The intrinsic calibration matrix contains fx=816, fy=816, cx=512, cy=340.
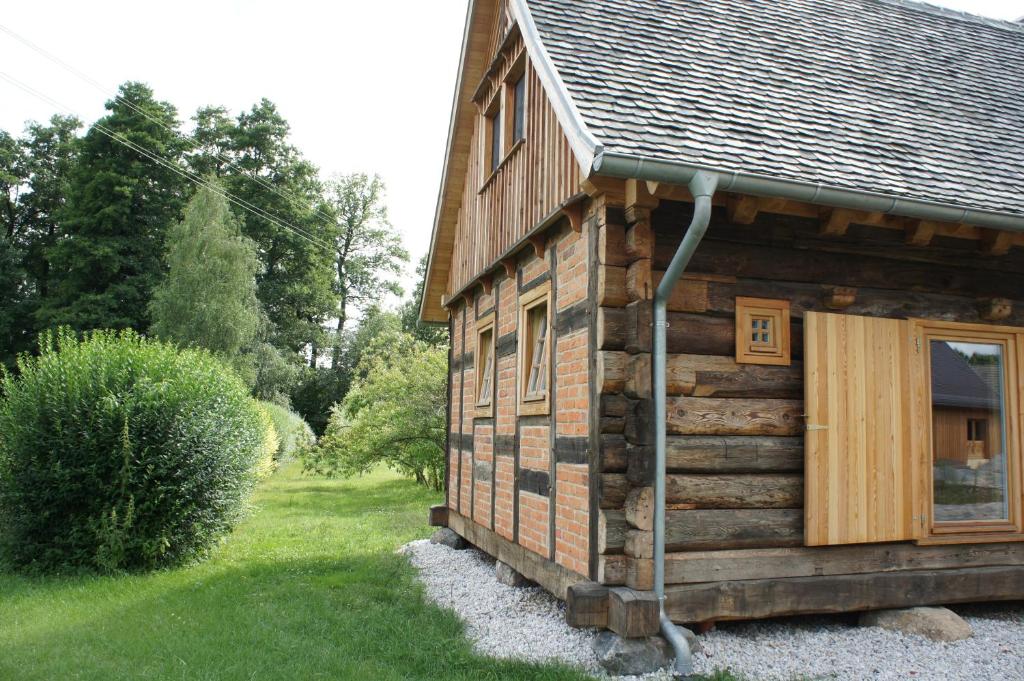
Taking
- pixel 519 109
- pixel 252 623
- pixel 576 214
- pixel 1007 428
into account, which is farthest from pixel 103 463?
pixel 1007 428

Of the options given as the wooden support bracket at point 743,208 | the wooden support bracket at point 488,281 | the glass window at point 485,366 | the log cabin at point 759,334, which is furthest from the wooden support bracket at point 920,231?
the glass window at point 485,366

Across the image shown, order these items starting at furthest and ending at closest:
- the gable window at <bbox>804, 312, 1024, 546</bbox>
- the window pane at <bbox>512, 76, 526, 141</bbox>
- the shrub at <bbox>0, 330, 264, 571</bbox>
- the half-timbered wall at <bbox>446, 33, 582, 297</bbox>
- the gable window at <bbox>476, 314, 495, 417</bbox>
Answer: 1. the shrub at <bbox>0, 330, 264, 571</bbox>
2. the gable window at <bbox>476, 314, 495, 417</bbox>
3. the window pane at <bbox>512, 76, 526, 141</bbox>
4. the half-timbered wall at <bbox>446, 33, 582, 297</bbox>
5. the gable window at <bbox>804, 312, 1024, 546</bbox>

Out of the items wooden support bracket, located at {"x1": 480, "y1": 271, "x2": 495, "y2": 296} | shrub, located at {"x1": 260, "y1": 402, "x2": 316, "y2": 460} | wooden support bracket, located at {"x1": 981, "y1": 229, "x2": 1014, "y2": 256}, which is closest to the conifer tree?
shrub, located at {"x1": 260, "y1": 402, "x2": 316, "y2": 460}

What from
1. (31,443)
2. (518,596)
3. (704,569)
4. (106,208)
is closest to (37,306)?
(106,208)

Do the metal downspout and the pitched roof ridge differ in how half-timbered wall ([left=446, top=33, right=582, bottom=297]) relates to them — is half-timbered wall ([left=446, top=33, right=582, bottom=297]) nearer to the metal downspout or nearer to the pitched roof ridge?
the metal downspout

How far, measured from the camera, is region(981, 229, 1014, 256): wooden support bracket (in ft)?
21.0

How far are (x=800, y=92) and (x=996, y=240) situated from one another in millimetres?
2057

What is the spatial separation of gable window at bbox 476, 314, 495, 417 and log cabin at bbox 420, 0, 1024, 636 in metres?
1.54

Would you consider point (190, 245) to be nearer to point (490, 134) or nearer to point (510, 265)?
point (490, 134)

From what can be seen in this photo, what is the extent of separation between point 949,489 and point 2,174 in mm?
40942

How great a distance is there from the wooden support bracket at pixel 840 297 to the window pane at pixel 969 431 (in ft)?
2.99

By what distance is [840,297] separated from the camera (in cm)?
651

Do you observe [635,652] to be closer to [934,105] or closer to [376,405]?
[934,105]

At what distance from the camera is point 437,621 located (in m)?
7.15
